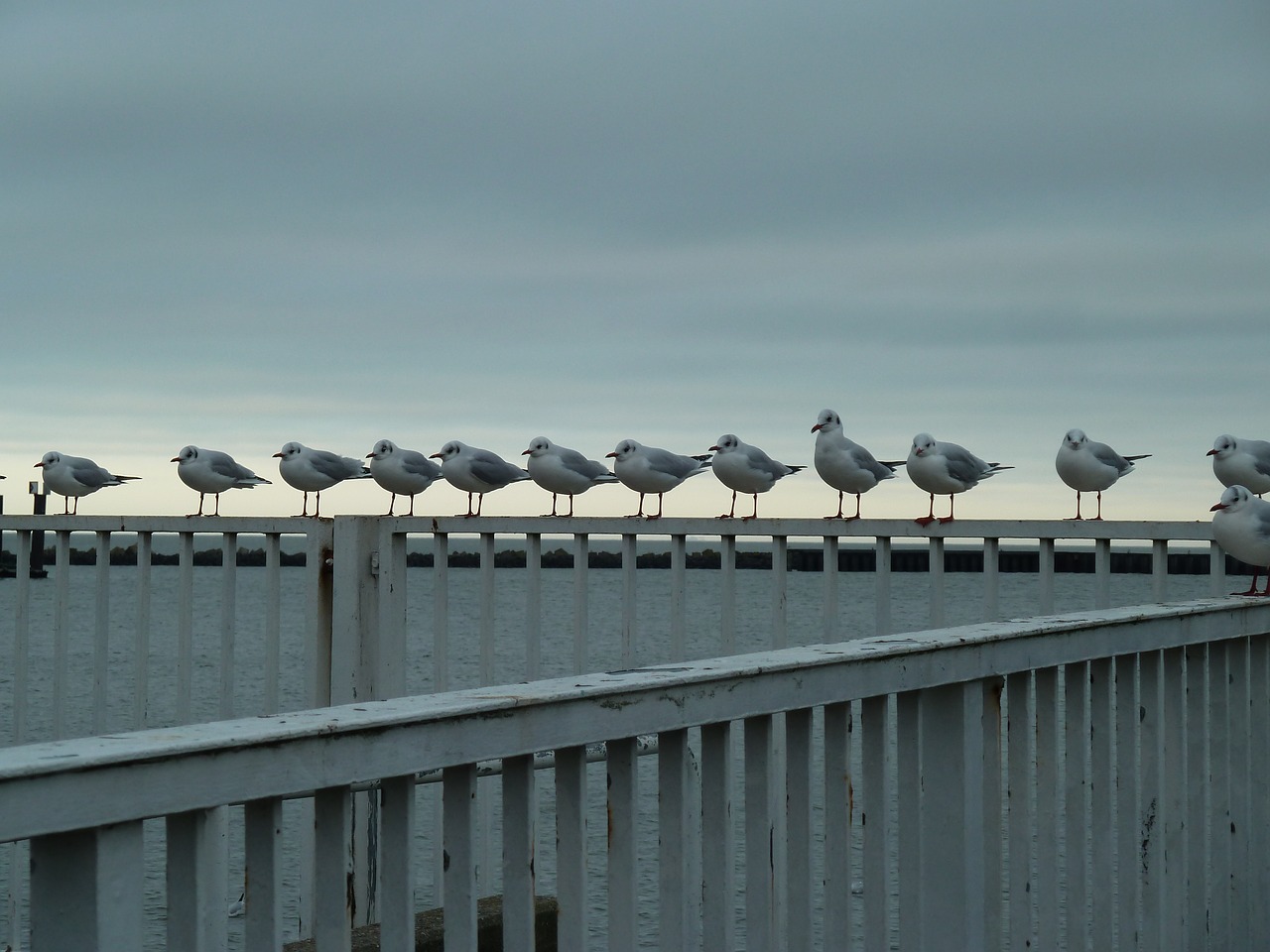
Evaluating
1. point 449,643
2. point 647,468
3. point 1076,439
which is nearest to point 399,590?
point 647,468

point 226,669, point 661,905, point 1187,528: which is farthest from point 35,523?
point 661,905

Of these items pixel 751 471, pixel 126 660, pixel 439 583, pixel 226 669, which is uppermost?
pixel 751 471

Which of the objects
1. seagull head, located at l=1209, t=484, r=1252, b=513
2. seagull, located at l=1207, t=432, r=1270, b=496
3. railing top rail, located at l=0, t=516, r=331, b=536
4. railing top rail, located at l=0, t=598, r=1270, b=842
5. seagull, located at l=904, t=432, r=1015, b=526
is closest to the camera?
railing top rail, located at l=0, t=598, r=1270, b=842

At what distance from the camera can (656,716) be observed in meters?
1.67

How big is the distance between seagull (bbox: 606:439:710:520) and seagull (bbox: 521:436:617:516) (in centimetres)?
44

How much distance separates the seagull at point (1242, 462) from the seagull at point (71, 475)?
309 inches

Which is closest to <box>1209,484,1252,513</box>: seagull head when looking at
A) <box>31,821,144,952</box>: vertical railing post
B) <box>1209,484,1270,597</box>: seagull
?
<box>1209,484,1270,597</box>: seagull

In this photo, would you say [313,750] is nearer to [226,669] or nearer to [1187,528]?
[1187,528]

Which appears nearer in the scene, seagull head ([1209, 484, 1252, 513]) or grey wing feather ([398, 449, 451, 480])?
seagull head ([1209, 484, 1252, 513])

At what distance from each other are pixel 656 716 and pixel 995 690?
0.87 metres

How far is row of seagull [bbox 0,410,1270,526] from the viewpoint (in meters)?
7.55

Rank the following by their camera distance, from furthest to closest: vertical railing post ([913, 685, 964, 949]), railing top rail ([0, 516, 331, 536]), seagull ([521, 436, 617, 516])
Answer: seagull ([521, 436, 617, 516]) < railing top rail ([0, 516, 331, 536]) < vertical railing post ([913, 685, 964, 949])

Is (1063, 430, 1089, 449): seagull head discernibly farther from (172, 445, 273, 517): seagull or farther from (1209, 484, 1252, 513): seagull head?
(172, 445, 273, 517): seagull

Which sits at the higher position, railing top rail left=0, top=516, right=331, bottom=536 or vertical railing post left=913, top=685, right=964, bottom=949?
railing top rail left=0, top=516, right=331, bottom=536
